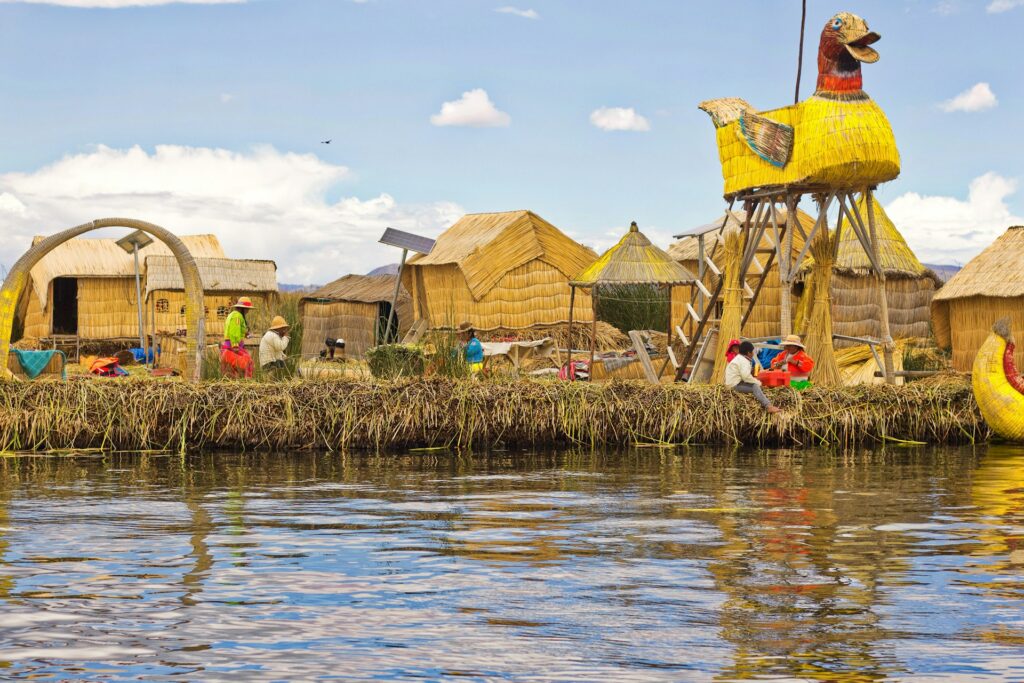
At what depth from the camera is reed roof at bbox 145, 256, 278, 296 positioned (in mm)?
32594

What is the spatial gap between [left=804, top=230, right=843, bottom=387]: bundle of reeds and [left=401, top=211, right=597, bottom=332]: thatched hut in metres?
12.6

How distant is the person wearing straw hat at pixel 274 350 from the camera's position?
53.4 ft

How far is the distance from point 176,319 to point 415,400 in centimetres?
2085

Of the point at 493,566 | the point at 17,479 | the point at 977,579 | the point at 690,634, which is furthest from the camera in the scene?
the point at 17,479

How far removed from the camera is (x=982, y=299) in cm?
2138

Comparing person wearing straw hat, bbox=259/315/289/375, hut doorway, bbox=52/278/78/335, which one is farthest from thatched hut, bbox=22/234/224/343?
person wearing straw hat, bbox=259/315/289/375

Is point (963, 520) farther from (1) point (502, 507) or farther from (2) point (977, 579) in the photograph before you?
(1) point (502, 507)

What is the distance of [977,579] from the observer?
703 centimetres

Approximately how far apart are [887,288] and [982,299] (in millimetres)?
5435

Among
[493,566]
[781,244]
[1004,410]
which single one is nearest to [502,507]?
[493,566]

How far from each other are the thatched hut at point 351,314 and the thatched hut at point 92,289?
3.54 metres

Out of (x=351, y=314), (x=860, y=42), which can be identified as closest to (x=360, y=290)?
(x=351, y=314)

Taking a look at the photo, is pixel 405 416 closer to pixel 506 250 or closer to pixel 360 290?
pixel 506 250

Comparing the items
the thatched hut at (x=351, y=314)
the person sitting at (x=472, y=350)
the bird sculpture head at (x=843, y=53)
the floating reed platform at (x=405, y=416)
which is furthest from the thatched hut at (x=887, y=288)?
the thatched hut at (x=351, y=314)
